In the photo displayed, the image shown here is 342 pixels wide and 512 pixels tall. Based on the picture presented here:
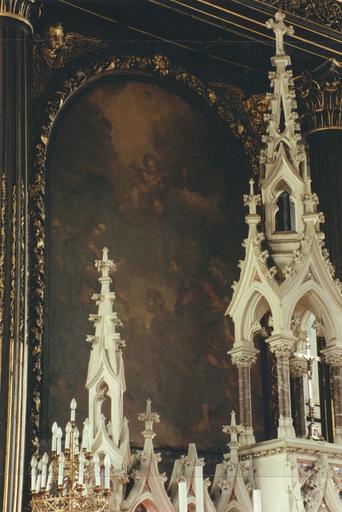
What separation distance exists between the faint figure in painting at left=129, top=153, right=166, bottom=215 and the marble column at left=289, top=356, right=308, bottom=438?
203 centimetres

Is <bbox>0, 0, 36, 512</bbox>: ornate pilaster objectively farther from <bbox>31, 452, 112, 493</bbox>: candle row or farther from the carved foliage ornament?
<bbox>31, 452, 112, 493</bbox>: candle row

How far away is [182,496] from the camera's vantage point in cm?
951

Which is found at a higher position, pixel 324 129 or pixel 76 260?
Result: pixel 324 129

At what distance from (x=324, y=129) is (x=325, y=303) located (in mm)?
2901

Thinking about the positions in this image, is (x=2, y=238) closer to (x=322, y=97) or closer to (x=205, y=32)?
(x=205, y=32)

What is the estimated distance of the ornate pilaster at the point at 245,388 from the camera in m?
10.6

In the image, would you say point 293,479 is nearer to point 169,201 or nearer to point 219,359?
point 219,359

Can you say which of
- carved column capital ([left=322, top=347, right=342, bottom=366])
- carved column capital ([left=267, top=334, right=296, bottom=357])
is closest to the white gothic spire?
carved column capital ([left=267, top=334, right=296, bottom=357])

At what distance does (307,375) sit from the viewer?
1177 centimetres

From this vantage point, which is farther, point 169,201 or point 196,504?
point 169,201

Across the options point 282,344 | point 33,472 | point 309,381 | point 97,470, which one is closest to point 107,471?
point 97,470

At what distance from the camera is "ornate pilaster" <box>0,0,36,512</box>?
9789mm

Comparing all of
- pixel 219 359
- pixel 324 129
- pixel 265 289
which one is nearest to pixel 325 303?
pixel 265 289

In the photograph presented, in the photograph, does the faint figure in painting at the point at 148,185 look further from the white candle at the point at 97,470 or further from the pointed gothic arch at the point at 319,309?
the white candle at the point at 97,470
